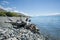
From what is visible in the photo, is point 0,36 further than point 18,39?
Answer: No

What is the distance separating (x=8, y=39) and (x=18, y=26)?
7.93 m

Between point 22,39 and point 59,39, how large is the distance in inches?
336

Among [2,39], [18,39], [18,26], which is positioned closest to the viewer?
[2,39]

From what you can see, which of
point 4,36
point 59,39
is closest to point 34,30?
point 59,39

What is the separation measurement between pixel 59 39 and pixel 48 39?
5.61 feet

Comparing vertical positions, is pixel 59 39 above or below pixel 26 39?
below

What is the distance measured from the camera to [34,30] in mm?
19188

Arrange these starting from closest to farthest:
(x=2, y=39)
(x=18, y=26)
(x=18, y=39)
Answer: (x=2, y=39)
(x=18, y=39)
(x=18, y=26)

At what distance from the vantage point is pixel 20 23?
18797 millimetres

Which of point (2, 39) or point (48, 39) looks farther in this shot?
point (48, 39)

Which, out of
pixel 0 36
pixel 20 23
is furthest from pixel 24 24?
pixel 0 36

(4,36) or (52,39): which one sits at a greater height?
(4,36)

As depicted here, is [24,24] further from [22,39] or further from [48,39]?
[22,39]

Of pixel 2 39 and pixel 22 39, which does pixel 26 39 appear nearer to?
pixel 22 39
